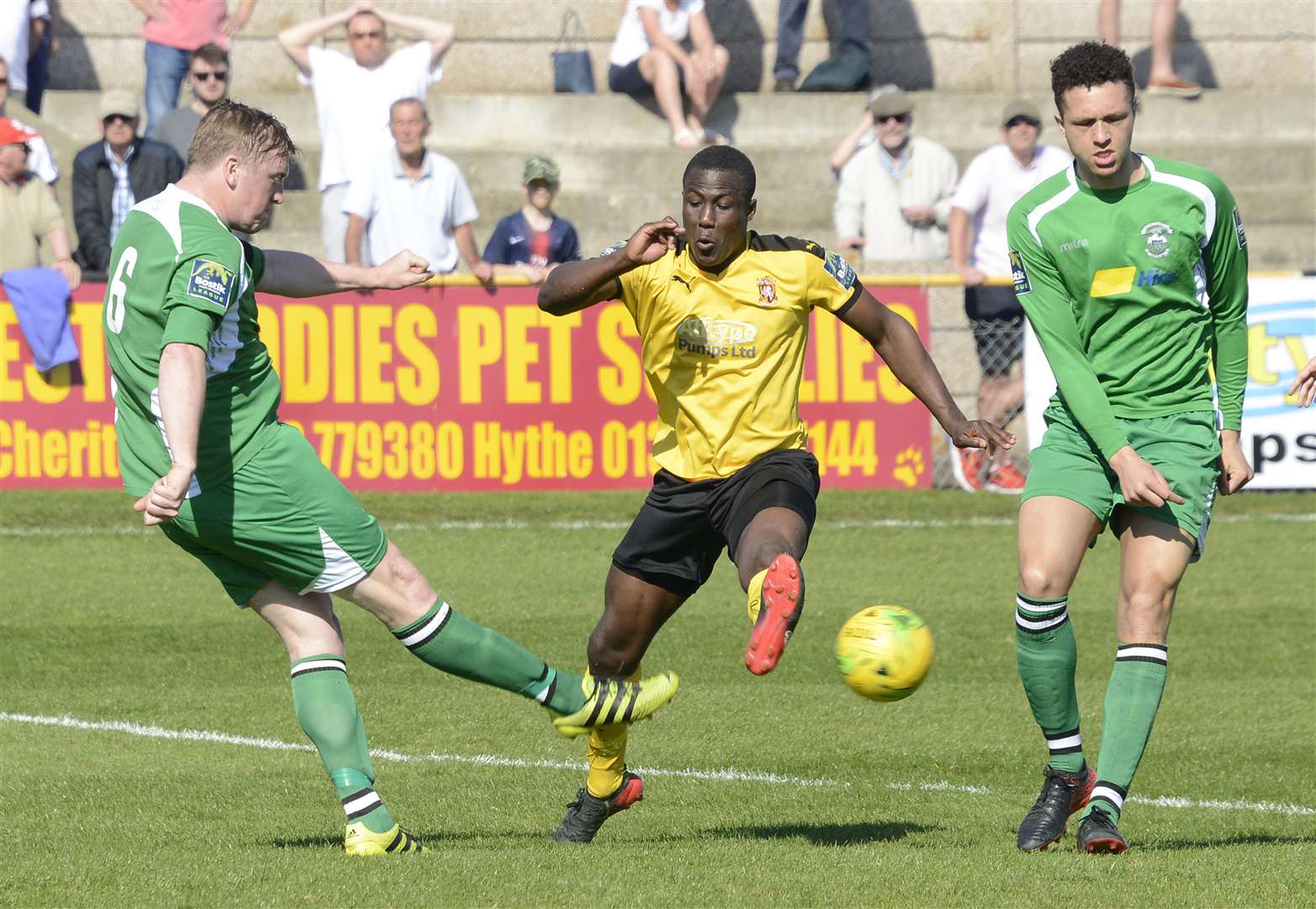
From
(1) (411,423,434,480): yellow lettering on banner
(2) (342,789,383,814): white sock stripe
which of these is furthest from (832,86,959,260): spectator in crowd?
(2) (342,789,383,814): white sock stripe

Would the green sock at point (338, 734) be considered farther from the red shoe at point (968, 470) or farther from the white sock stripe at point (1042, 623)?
the red shoe at point (968, 470)

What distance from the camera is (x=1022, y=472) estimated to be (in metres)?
14.5

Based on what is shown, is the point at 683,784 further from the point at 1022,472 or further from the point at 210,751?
the point at 1022,472

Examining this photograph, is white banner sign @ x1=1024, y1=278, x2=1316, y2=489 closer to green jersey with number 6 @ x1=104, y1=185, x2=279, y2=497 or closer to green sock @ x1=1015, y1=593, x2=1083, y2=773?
green sock @ x1=1015, y1=593, x2=1083, y2=773

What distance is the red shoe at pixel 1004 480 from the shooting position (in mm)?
14258

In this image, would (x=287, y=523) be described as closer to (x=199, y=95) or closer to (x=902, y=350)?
(x=902, y=350)

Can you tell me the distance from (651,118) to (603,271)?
13.4 metres

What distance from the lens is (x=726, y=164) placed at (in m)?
6.22

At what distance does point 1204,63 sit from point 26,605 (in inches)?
600

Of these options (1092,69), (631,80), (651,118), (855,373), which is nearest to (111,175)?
(855,373)

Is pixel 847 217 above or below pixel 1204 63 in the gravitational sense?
below

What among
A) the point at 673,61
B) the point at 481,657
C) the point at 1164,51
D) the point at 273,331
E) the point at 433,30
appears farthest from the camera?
the point at 1164,51

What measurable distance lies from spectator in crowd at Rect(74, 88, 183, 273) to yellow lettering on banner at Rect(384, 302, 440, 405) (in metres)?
2.17

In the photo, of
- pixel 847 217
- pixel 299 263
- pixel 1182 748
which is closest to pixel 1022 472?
pixel 847 217
